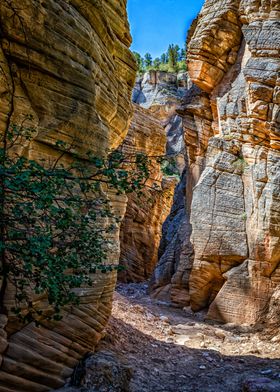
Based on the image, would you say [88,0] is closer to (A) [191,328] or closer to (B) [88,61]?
(B) [88,61]

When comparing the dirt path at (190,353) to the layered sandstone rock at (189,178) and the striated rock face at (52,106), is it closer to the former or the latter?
the striated rock face at (52,106)

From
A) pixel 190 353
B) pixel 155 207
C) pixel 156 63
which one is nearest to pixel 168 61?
pixel 156 63

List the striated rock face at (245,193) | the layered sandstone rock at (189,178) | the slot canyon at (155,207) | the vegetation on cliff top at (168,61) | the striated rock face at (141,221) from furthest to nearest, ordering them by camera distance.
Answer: the vegetation on cliff top at (168,61), the striated rock face at (141,221), the layered sandstone rock at (189,178), the striated rock face at (245,193), the slot canyon at (155,207)

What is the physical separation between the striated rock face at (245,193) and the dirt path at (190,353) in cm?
166

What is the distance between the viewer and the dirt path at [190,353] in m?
7.89

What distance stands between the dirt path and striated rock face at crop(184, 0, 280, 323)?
5.45 ft

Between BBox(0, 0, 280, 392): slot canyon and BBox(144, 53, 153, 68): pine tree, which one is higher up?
BBox(144, 53, 153, 68): pine tree

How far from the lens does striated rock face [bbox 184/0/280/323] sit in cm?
1483

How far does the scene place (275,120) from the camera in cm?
1554

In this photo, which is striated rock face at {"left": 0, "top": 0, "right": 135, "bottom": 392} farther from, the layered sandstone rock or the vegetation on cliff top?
the vegetation on cliff top

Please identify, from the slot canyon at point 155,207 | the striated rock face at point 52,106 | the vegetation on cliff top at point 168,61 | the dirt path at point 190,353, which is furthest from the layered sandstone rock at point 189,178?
the vegetation on cliff top at point 168,61

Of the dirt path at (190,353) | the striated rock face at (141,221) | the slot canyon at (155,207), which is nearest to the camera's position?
the slot canyon at (155,207)

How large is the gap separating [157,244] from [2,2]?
23823 millimetres

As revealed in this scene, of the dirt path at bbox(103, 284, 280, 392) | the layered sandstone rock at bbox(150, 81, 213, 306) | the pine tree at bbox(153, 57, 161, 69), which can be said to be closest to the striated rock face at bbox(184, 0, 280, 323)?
the layered sandstone rock at bbox(150, 81, 213, 306)
